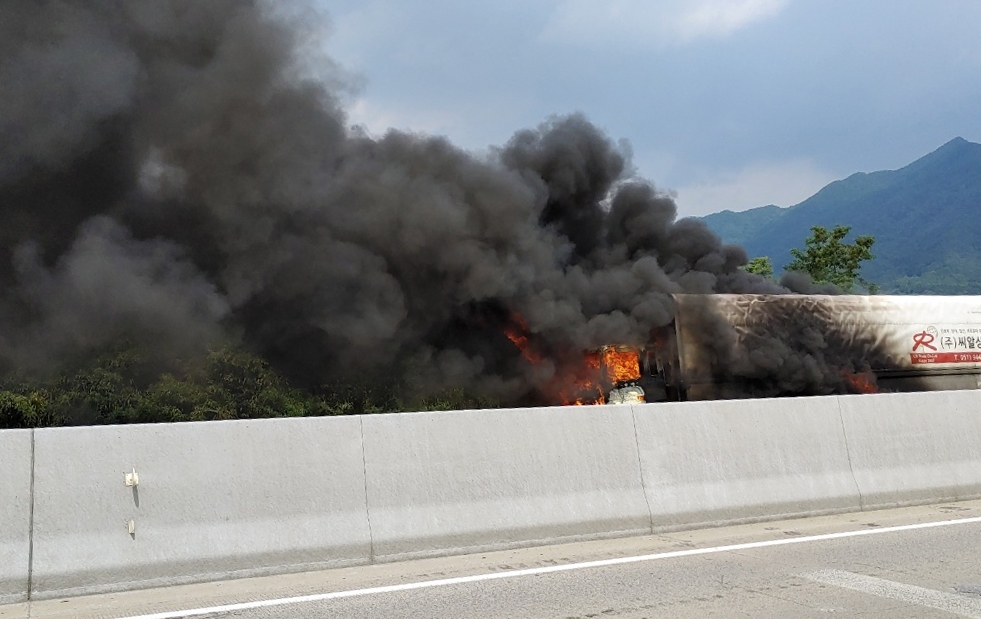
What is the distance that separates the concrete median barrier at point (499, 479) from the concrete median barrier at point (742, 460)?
0.73 ft

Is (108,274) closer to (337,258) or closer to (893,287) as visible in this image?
(337,258)

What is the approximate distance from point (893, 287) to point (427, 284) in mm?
144818

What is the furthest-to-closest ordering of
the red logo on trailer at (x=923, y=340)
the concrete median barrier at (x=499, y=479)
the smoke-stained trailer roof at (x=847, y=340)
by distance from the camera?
1. the red logo on trailer at (x=923, y=340)
2. the smoke-stained trailer roof at (x=847, y=340)
3. the concrete median barrier at (x=499, y=479)

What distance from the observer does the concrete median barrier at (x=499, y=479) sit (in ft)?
17.6

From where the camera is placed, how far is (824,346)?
58.0 feet

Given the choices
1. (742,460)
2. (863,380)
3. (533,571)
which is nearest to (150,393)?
(742,460)

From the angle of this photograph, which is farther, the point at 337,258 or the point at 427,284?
the point at 427,284

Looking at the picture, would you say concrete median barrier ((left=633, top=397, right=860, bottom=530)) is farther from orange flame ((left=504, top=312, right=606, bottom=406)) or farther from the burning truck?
orange flame ((left=504, top=312, right=606, bottom=406))

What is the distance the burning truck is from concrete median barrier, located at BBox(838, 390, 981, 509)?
9115 mm

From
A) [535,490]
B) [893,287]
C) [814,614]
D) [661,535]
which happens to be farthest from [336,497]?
[893,287]

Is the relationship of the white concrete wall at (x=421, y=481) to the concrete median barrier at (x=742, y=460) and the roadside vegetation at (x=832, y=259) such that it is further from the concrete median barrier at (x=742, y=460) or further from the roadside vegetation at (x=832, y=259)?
the roadside vegetation at (x=832, y=259)

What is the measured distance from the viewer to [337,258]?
17.7 m

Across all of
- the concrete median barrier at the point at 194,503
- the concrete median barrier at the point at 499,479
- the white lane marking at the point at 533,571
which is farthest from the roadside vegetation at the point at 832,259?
the concrete median barrier at the point at 194,503

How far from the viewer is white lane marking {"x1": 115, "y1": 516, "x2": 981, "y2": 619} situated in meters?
4.06
